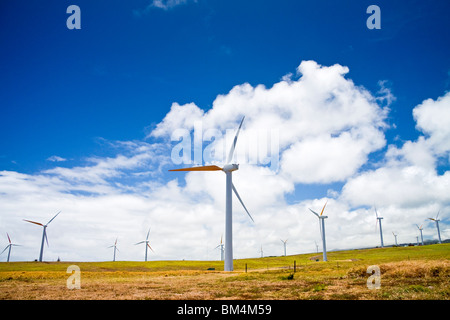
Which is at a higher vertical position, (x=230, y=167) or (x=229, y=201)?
(x=230, y=167)

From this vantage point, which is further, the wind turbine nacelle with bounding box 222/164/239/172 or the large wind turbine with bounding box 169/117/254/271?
the wind turbine nacelle with bounding box 222/164/239/172

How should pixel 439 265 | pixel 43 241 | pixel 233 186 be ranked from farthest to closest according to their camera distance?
pixel 43 241, pixel 233 186, pixel 439 265

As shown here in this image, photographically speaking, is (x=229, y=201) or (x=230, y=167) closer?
(x=229, y=201)

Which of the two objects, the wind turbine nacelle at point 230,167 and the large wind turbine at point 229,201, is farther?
the wind turbine nacelle at point 230,167

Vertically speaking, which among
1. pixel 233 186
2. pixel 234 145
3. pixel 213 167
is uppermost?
pixel 234 145
